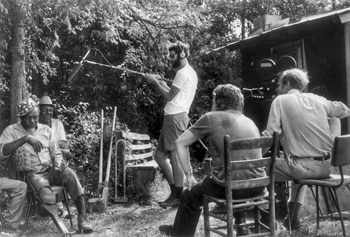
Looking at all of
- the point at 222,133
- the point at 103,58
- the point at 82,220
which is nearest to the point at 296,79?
the point at 222,133

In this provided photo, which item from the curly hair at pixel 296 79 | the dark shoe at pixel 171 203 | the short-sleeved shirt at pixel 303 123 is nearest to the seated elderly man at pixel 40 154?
the dark shoe at pixel 171 203

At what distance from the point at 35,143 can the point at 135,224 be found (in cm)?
142

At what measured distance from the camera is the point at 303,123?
4.86 metres

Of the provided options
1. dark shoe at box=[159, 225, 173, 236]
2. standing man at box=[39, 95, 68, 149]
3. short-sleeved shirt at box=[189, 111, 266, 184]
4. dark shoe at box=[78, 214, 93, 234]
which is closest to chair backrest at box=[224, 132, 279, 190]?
short-sleeved shirt at box=[189, 111, 266, 184]

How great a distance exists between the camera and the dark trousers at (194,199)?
4.15m

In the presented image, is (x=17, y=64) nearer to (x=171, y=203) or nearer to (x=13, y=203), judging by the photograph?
(x=13, y=203)

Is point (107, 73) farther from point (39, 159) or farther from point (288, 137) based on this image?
point (288, 137)

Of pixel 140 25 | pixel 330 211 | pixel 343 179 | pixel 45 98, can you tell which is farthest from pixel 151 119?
pixel 343 179

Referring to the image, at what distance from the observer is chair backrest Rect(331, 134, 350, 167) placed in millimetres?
4398

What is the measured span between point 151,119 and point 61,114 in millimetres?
3976

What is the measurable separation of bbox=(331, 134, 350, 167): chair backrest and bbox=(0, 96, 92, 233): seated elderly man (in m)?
2.55

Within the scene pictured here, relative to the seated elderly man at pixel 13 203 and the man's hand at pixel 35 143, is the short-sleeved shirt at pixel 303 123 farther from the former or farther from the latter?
the seated elderly man at pixel 13 203

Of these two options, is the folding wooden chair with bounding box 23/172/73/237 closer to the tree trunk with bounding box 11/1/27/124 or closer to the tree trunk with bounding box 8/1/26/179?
the tree trunk with bounding box 8/1/26/179

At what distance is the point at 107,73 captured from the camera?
425 inches
